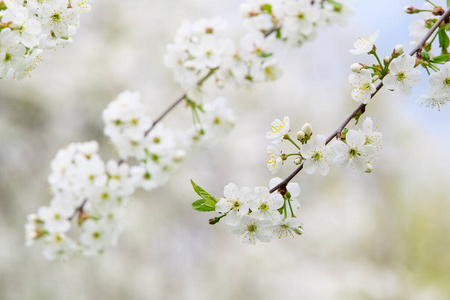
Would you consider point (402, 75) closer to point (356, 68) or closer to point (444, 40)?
point (356, 68)

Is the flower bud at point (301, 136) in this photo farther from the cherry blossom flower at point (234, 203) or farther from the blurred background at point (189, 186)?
the blurred background at point (189, 186)

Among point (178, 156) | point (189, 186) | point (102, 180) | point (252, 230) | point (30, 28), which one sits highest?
point (189, 186)

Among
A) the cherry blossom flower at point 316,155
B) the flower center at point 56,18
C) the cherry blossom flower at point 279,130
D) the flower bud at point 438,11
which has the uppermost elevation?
the flower bud at point 438,11

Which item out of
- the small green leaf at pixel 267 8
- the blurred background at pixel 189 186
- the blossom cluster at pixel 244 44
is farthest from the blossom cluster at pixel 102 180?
the blurred background at pixel 189 186

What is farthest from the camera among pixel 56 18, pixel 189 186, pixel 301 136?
pixel 189 186

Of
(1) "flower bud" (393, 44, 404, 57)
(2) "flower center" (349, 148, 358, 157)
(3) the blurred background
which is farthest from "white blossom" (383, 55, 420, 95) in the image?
(3) the blurred background

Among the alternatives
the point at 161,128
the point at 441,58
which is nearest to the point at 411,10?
the point at 441,58
